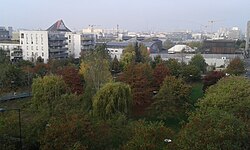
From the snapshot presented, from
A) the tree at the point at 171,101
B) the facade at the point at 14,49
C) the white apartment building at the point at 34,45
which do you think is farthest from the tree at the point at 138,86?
the facade at the point at 14,49

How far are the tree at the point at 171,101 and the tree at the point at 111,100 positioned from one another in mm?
2236

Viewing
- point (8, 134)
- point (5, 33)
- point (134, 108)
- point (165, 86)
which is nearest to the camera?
point (8, 134)

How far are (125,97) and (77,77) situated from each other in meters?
7.81

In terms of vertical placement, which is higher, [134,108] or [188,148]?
[188,148]

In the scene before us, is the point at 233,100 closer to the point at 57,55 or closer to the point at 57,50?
the point at 57,55

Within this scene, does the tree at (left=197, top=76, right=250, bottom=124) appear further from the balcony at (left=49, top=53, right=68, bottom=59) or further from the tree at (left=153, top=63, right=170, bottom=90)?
the balcony at (left=49, top=53, right=68, bottom=59)

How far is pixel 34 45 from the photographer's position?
46.0 metres

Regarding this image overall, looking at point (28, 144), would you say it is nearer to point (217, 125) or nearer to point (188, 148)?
point (188, 148)

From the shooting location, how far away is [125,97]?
16.6 metres

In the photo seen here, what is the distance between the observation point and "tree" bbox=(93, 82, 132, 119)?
1591 centimetres

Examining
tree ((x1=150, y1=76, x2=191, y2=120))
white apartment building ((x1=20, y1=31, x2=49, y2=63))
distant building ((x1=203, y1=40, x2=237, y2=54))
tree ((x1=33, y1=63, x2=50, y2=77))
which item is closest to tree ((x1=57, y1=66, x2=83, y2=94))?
tree ((x1=33, y1=63, x2=50, y2=77))

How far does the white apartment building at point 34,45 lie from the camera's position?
148ft

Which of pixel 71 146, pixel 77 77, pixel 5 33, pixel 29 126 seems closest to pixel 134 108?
pixel 77 77

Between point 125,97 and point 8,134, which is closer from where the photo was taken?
point 8,134
